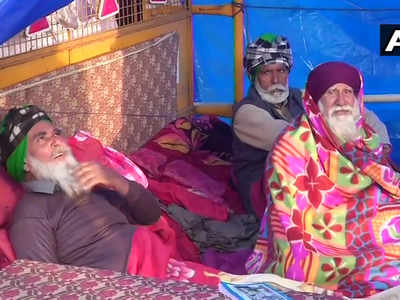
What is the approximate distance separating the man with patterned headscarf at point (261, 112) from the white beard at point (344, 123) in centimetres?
78

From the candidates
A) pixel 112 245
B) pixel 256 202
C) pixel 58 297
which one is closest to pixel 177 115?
pixel 256 202

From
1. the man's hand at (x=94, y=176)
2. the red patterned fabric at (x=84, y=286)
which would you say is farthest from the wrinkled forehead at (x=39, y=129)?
the red patterned fabric at (x=84, y=286)

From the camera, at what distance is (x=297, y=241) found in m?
3.38

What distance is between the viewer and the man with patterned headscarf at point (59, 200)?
2.92 metres

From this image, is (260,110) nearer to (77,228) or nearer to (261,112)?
(261,112)

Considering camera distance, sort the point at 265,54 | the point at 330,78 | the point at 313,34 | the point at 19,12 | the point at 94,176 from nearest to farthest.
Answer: the point at 19,12
the point at 94,176
the point at 330,78
the point at 265,54
the point at 313,34

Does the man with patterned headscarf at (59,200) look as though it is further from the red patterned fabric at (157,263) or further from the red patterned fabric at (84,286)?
the red patterned fabric at (84,286)

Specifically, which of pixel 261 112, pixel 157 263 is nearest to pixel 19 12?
pixel 157 263

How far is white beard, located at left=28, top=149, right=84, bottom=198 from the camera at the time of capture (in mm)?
2990

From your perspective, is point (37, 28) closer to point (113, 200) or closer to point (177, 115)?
point (113, 200)

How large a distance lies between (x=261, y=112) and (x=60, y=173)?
178 centimetres

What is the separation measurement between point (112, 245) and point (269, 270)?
29.1 inches

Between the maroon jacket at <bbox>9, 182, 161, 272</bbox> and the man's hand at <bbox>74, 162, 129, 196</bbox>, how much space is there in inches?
3.5

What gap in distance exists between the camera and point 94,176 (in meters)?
2.97
